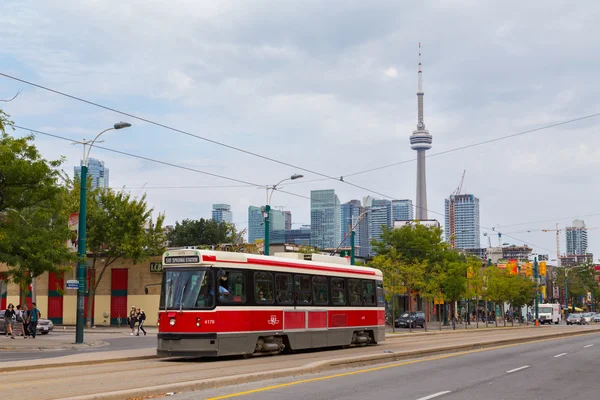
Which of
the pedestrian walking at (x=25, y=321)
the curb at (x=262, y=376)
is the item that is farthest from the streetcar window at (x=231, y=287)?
the pedestrian walking at (x=25, y=321)

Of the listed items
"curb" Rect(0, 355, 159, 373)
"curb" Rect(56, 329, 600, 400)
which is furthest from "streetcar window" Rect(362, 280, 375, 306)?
"curb" Rect(0, 355, 159, 373)

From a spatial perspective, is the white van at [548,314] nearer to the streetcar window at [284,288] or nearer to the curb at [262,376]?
the curb at [262,376]

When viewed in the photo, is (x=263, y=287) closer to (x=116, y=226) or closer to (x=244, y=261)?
(x=244, y=261)

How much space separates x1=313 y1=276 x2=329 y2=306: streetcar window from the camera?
87.9 feet

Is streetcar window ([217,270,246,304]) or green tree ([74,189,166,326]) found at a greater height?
green tree ([74,189,166,326])

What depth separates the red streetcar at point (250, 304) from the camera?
2216 centimetres

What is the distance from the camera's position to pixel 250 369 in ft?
63.4

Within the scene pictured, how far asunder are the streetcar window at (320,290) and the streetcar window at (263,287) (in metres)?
2.75

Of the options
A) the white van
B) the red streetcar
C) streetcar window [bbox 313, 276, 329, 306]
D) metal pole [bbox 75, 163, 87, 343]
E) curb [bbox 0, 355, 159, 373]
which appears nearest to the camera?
curb [bbox 0, 355, 159, 373]

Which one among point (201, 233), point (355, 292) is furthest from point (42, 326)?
point (201, 233)

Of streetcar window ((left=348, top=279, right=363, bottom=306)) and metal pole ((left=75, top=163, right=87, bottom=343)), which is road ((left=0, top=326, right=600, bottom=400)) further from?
metal pole ((left=75, top=163, right=87, bottom=343))

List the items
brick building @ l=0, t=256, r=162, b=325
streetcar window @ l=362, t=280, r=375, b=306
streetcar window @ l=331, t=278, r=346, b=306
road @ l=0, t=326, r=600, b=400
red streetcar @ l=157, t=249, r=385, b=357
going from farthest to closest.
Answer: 1. brick building @ l=0, t=256, r=162, b=325
2. streetcar window @ l=362, t=280, r=375, b=306
3. streetcar window @ l=331, t=278, r=346, b=306
4. red streetcar @ l=157, t=249, r=385, b=357
5. road @ l=0, t=326, r=600, b=400

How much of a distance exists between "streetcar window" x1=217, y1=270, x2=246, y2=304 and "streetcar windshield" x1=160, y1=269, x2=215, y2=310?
0.33 m

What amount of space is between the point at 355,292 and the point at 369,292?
4.23 feet
